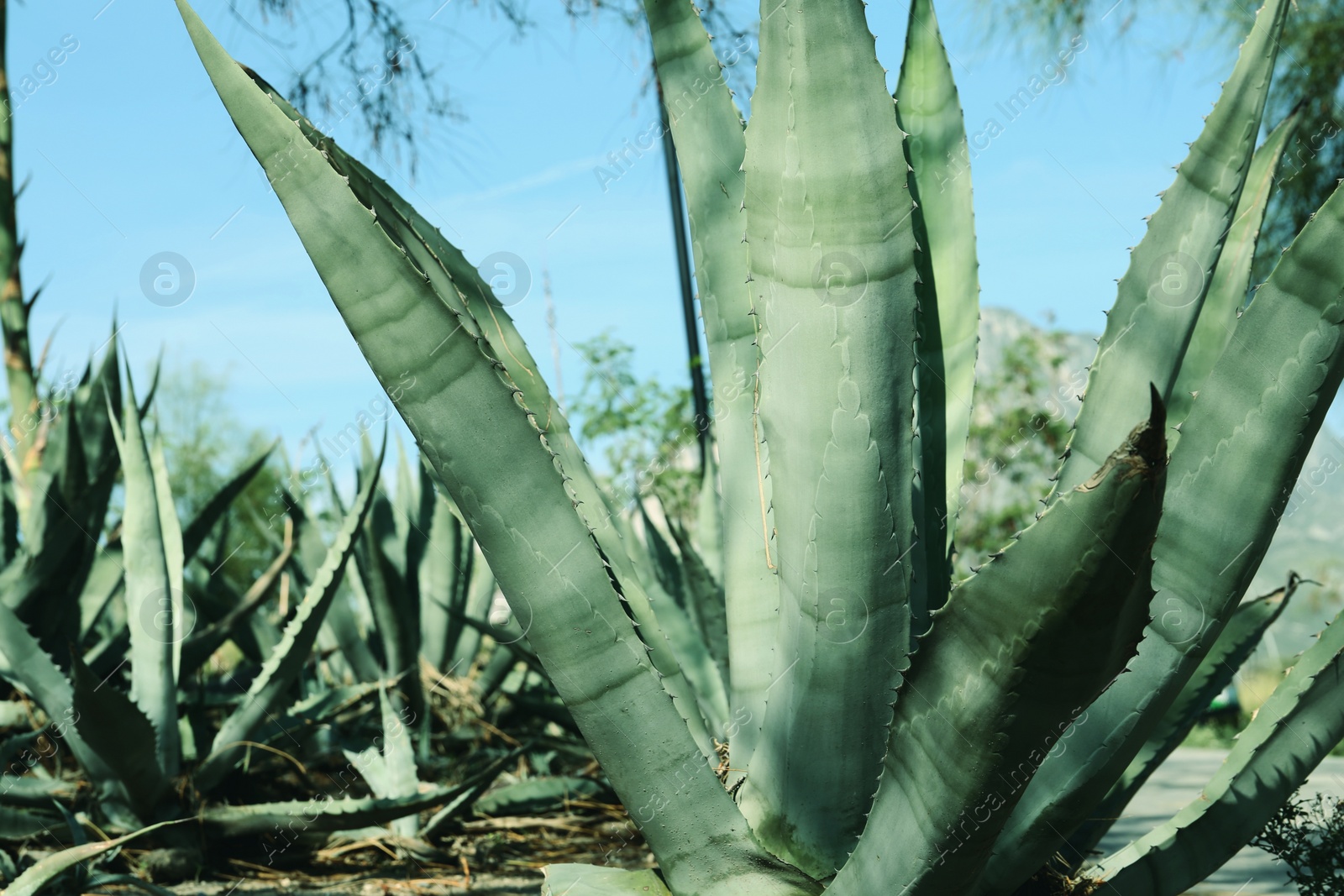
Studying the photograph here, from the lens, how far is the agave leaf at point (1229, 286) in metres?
1.39

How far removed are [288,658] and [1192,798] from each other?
249cm

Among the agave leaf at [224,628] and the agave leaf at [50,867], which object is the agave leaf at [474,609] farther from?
the agave leaf at [50,867]

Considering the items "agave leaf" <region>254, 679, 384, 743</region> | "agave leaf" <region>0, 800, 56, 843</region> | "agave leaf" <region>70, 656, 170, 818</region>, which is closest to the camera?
"agave leaf" <region>70, 656, 170, 818</region>

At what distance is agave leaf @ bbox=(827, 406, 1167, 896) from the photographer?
0.76 m

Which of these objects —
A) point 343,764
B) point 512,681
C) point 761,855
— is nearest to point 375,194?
point 761,855

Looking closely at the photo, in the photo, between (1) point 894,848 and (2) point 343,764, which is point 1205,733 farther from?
(1) point 894,848

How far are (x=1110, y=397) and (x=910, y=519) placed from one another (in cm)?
33

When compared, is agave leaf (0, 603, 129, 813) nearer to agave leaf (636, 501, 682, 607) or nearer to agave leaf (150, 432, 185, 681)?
agave leaf (150, 432, 185, 681)

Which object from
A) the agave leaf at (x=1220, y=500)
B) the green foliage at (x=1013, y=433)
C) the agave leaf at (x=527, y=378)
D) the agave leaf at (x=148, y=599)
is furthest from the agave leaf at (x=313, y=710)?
the green foliage at (x=1013, y=433)

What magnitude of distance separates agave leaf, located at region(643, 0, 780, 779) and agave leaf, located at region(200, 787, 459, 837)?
38.1 inches

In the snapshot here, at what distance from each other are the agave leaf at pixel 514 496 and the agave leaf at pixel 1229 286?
80cm

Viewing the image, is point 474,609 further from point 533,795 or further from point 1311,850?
point 1311,850

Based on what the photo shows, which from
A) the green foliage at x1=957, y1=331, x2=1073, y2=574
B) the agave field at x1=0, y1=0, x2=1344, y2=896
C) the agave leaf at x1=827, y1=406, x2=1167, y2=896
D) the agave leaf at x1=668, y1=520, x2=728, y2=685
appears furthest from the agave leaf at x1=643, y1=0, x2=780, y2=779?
the green foliage at x1=957, y1=331, x2=1073, y2=574

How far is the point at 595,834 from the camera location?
2.62 metres
